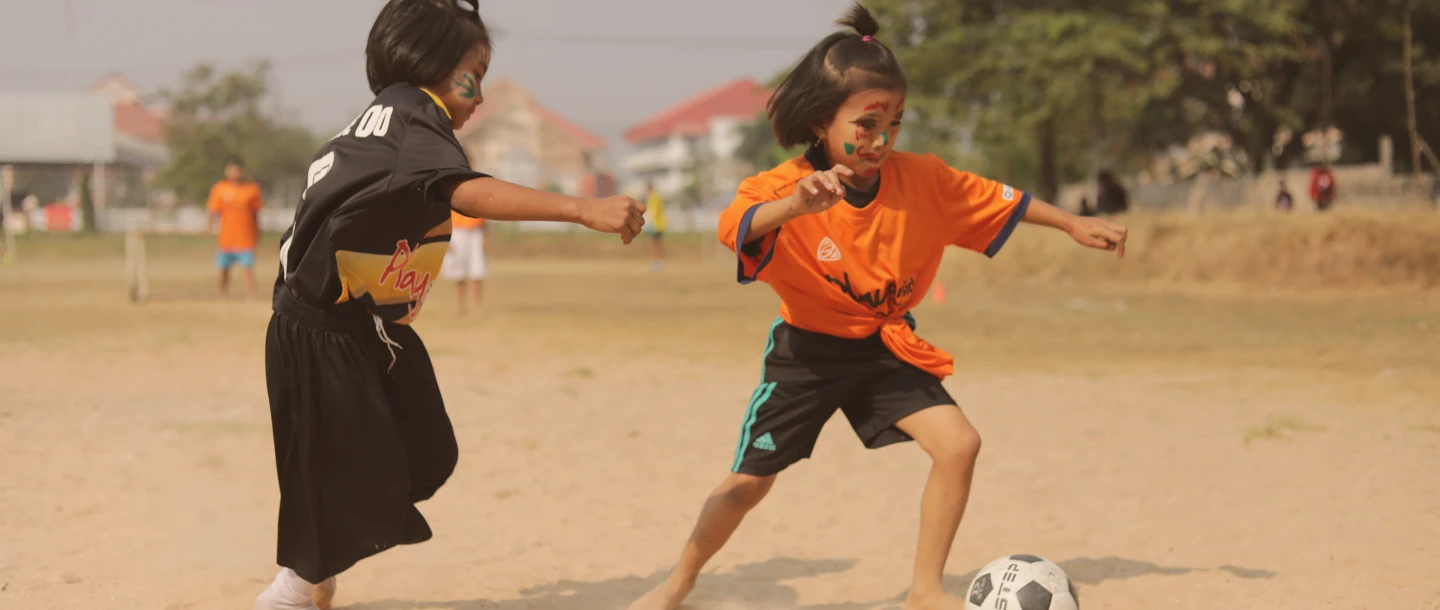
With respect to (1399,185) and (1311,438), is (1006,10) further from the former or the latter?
(1311,438)

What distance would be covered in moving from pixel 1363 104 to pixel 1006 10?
9361 millimetres

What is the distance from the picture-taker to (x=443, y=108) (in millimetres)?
3613

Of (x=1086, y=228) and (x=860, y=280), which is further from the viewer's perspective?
(x=1086, y=228)

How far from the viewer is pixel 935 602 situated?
400 cm

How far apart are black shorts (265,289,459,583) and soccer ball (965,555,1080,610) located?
162 centimetres

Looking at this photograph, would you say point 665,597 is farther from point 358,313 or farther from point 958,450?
point 358,313

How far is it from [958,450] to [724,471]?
9.44 feet

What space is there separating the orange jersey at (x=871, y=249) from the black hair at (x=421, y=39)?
867 millimetres

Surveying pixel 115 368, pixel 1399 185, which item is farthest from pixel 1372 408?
pixel 1399 185

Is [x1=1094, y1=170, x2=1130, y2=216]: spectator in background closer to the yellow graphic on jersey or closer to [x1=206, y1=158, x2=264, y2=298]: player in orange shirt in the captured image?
[x1=206, y1=158, x2=264, y2=298]: player in orange shirt

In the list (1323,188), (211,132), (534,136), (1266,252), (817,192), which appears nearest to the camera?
(817,192)

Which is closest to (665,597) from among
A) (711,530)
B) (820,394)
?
(711,530)

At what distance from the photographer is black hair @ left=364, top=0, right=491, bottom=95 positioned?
3.69m

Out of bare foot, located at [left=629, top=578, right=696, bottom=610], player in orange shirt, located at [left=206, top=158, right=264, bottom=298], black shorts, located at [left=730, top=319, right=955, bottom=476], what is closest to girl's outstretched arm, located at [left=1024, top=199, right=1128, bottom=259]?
black shorts, located at [left=730, top=319, right=955, bottom=476]
